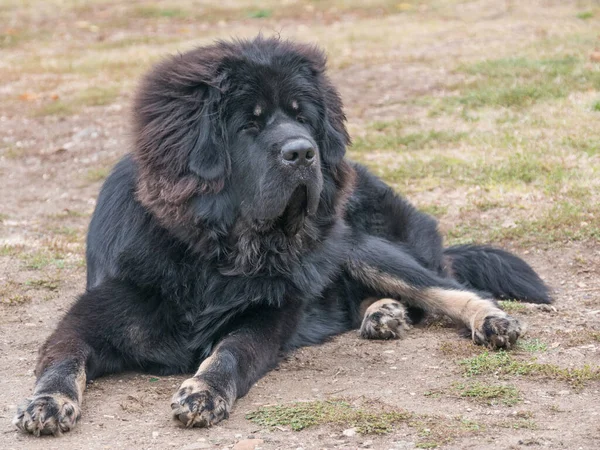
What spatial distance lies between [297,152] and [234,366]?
3.76ft

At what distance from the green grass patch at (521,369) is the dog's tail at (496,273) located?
1.23m

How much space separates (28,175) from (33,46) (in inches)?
402

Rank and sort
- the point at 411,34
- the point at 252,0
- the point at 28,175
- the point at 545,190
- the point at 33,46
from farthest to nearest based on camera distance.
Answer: the point at 252,0 < the point at 33,46 < the point at 411,34 < the point at 28,175 < the point at 545,190

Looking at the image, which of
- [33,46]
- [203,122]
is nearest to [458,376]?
[203,122]

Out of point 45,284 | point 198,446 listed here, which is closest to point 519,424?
point 198,446

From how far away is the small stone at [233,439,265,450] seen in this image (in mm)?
3941

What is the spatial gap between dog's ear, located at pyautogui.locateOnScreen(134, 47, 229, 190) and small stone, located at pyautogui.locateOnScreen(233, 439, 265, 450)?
147 centimetres

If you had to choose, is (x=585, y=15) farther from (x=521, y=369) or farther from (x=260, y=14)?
(x=521, y=369)

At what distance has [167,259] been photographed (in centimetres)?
499

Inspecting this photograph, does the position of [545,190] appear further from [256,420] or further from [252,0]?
[252,0]

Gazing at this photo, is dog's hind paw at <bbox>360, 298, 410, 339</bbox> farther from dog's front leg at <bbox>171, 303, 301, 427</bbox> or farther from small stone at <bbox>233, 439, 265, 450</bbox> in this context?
small stone at <bbox>233, 439, 265, 450</bbox>

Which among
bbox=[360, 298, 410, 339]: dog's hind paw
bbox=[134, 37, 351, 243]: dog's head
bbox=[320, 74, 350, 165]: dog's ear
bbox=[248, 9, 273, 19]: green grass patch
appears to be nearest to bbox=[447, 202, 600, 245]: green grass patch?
bbox=[360, 298, 410, 339]: dog's hind paw

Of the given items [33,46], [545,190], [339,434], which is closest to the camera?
[339,434]

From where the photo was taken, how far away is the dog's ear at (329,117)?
17.0 ft
